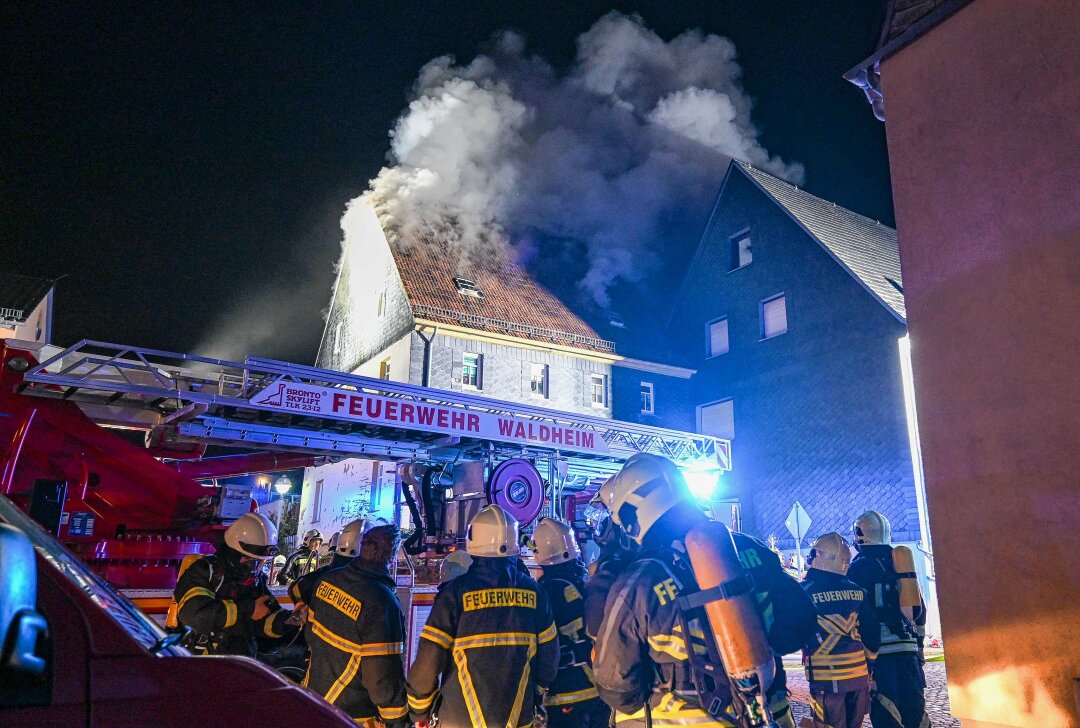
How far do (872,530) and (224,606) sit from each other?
5.09 meters

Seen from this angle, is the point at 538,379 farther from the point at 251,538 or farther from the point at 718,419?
the point at 251,538

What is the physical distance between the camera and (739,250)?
23359 millimetres

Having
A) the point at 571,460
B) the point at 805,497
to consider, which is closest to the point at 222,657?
the point at 571,460

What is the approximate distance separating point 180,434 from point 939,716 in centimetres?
922

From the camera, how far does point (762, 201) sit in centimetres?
2259

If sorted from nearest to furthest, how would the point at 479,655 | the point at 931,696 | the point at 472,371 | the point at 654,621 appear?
1. the point at 654,621
2. the point at 479,655
3. the point at 931,696
4. the point at 472,371

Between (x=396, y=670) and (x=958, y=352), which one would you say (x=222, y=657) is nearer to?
(x=396, y=670)

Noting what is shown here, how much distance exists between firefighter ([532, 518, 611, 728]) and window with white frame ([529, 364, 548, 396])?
55.6ft

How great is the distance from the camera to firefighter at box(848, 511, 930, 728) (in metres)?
5.51

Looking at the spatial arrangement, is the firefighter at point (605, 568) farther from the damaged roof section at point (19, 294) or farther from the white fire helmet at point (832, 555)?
the damaged roof section at point (19, 294)

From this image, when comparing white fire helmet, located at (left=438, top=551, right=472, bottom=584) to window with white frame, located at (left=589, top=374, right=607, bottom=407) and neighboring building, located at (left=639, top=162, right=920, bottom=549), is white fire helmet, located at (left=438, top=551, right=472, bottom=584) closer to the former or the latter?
neighboring building, located at (left=639, top=162, right=920, bottom=549)

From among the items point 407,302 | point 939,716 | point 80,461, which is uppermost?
point 407,302

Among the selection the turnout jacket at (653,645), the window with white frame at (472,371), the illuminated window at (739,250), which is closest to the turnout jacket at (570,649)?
the turnout jacket at (653,645)

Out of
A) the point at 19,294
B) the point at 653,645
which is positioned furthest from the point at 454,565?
the point at 19,294
